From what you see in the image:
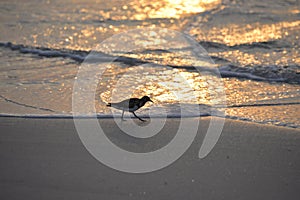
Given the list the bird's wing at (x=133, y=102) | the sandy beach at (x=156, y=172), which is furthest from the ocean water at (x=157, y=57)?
the sandy beach at (x=156, y=172)

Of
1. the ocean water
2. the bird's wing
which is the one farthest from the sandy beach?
the ocean water

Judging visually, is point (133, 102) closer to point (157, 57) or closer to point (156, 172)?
point (156, 172)

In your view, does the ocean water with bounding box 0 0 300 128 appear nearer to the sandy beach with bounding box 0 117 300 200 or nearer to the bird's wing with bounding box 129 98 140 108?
the bird's wing with bounding box 129 98 140 108

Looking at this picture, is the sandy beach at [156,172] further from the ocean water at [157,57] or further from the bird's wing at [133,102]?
the ocean water at [157,57]

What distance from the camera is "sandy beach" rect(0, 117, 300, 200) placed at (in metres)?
3.96

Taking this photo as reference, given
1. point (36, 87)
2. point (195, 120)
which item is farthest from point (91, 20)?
point (195, 120)

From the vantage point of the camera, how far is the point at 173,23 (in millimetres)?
9461

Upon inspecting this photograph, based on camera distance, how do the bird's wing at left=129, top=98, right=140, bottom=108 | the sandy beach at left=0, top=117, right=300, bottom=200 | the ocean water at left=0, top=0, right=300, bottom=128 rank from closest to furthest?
the sandy beach at left=0, top=117, right=300, bottom=200
the bird's wing at left=129, top=98, right=140, bottom=108
the ocean water at left=0, top=0, right=300, bottom=128

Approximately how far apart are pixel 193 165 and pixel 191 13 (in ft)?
20.1

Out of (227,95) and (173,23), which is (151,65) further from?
(173,23)

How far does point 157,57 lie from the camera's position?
768cm

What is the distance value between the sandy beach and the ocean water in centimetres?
45

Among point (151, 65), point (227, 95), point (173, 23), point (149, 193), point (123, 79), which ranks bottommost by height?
point (149, 193)

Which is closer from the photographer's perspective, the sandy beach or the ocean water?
the sandy beach
